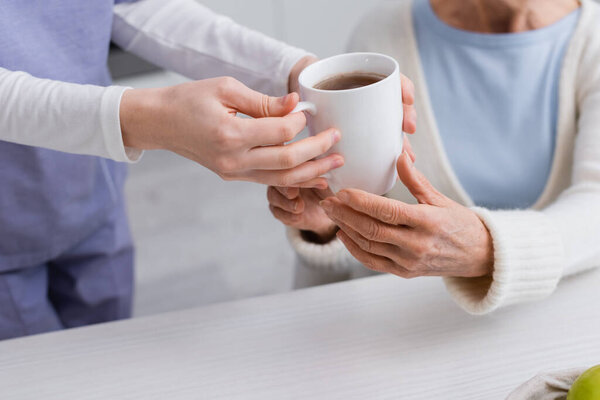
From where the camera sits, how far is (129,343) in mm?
826

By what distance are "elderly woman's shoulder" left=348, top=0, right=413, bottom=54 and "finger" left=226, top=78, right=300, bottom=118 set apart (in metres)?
0.57

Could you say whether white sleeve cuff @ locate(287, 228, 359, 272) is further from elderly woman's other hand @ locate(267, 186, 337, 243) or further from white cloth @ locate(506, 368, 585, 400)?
white cloth @ locate(506, 368, 585, 400)

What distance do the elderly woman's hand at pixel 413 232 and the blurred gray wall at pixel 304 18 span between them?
2003mm

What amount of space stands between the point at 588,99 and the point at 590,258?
34 centimetres

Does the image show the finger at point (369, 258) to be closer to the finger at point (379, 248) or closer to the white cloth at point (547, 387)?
the finger at point (379, 248)

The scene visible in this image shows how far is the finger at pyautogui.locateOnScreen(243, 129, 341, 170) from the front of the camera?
2.17ft

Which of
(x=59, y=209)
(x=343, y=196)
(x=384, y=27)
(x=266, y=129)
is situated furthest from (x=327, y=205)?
(x=384, y=27)

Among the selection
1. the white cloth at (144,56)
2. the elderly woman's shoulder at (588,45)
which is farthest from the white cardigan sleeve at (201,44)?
the elderly woman's shoulder at (588,45)

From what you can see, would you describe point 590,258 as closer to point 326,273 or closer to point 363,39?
point 326,273

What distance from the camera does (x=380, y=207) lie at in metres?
0.71

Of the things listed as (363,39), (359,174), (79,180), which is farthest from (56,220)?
(363,39)

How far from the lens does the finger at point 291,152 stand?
0.66 m

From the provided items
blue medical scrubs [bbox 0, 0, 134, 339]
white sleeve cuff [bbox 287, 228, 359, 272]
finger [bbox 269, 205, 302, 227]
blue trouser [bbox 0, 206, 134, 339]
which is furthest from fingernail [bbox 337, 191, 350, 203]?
blue trouser [bbox 0, 206, 134, 339]

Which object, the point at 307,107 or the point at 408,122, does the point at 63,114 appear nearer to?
the point at 307,107
